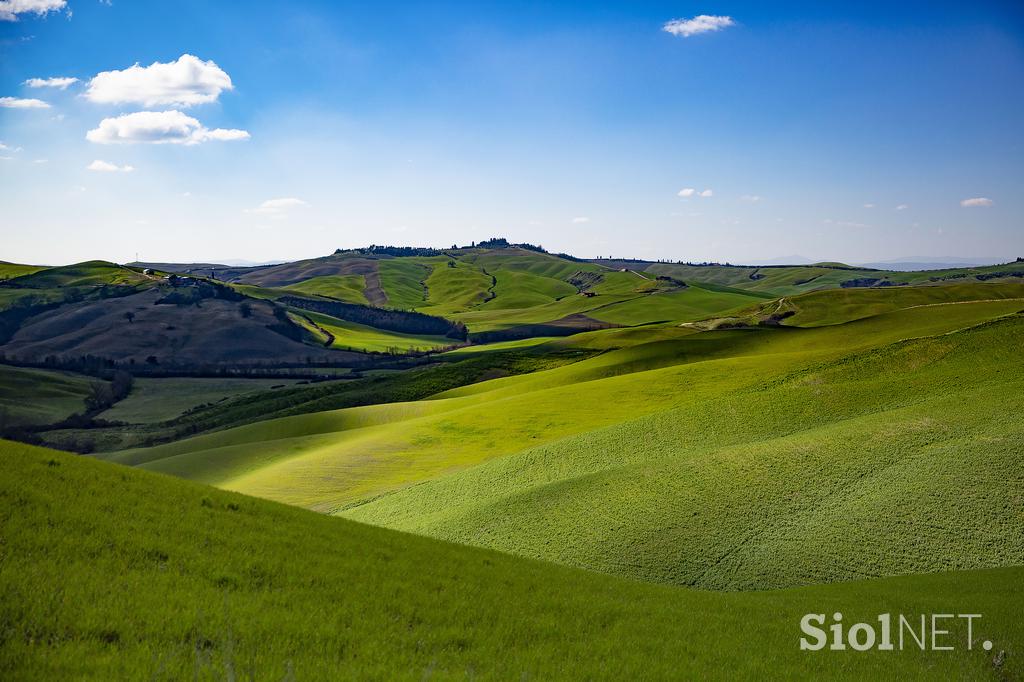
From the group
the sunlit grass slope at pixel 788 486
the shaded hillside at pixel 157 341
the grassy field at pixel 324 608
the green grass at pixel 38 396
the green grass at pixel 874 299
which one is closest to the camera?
the grassy field at pixel 324 608

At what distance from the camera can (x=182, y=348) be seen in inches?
7052

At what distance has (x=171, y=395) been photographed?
133500mm

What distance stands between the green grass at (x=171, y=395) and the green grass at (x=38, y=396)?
7.75 m

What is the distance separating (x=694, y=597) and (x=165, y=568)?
46.4 feet

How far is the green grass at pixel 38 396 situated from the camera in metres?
102

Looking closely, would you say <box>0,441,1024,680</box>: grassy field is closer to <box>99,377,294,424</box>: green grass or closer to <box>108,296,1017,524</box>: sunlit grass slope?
<box>108,296,1017,524</box>: sunlit grass slope

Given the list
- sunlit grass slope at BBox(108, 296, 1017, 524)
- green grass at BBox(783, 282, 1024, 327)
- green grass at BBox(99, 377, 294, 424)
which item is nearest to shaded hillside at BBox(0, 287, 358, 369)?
green grass at BBox(99, 377, 294, 424)

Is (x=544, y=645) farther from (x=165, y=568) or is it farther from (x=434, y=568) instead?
(x=165, y=568)

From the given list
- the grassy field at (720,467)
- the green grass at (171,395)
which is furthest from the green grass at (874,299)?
the green grass at (171,395)

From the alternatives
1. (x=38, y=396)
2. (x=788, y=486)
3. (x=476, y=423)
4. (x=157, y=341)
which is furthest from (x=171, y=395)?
(x=788, y=486)

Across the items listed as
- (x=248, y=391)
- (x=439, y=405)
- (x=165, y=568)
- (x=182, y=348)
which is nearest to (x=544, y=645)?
(x=165, y=568)

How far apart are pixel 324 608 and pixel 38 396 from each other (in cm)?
13992

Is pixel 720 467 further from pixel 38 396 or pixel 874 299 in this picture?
pixel 874 299

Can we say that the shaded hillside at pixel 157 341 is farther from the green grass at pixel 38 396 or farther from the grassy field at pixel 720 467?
the grassy field at pixel 720 467
